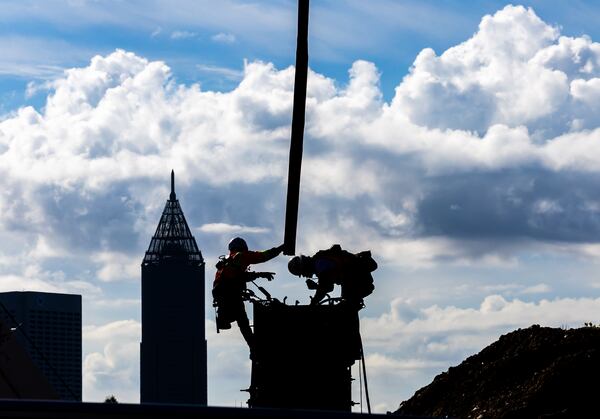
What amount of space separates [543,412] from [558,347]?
10.6ft

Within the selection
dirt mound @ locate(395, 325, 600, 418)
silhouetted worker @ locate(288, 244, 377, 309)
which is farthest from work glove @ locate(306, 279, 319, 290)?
dirt mound @ locate(395, 325, 600, 418)

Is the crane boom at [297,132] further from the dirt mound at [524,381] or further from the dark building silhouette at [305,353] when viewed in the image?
the dirt mound at [524,381]

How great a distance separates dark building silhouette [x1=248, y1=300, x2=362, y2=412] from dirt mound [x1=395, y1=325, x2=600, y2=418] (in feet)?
13.7

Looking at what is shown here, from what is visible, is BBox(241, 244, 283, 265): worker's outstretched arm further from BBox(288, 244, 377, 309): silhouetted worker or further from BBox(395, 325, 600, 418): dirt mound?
BBox(395, 325, 600, 418): dirt mound

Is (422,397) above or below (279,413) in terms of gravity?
above

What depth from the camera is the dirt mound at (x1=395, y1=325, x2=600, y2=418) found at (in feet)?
101

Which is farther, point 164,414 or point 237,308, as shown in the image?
point 237,308

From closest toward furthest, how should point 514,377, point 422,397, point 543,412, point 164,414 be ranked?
point 164,414, point 543,412, point 514,377, point 422,397

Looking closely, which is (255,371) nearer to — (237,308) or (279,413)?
(237,308)

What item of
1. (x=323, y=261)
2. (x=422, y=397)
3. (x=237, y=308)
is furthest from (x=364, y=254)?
(x=422, y=397)

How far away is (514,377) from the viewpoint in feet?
109

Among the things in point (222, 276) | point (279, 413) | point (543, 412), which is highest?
point (222, 276)

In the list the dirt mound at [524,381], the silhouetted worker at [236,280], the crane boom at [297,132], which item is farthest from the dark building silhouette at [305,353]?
the dirt mound at [524,381]

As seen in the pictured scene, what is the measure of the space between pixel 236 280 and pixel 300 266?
1.21 metres
